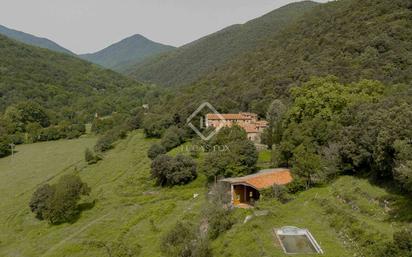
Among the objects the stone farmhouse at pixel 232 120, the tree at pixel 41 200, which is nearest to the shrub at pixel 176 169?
the tree at pixel 41 200

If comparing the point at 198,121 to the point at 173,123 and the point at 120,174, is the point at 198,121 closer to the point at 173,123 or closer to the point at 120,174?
the point at 173,123

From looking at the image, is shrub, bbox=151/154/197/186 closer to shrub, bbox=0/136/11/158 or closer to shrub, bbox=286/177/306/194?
shrub, bbox=286/177/306/194

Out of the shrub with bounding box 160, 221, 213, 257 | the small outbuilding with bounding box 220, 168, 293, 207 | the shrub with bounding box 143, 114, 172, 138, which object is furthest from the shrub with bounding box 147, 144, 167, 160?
the shrub with bounding box 160, 221, 213, 257

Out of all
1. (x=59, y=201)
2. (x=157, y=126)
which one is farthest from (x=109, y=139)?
(x=59, y=201)

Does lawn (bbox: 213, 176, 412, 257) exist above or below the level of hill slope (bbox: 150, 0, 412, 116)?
below

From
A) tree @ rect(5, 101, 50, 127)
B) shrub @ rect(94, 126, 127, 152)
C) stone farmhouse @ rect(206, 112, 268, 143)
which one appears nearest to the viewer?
stone farmhouse @ rect(206, 112, 268, 143)

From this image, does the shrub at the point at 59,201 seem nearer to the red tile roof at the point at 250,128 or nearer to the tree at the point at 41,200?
the tree at the point at 41,200

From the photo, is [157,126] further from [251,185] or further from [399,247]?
[399,247]
